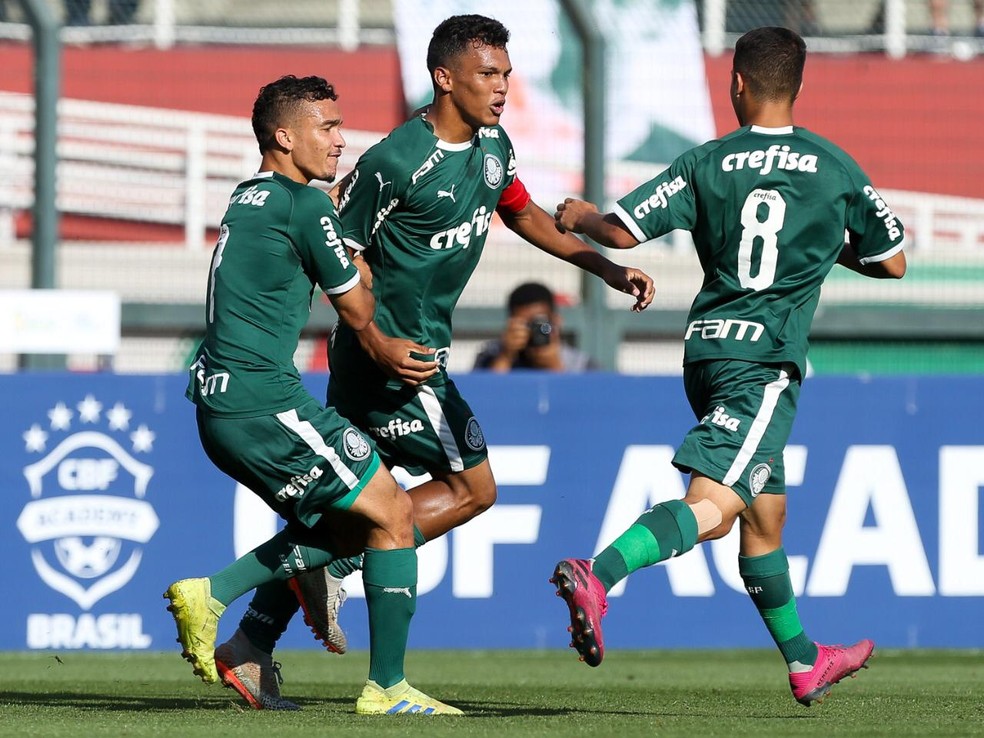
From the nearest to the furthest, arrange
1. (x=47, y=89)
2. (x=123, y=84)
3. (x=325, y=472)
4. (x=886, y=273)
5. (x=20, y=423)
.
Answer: (x=325, y=472)
(x=886, y=273)
(x=20, y=423)
(x=47, y=89)
(x=123, y=84)

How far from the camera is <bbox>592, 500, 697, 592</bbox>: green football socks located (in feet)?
16.8

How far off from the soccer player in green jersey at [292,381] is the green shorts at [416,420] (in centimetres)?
38

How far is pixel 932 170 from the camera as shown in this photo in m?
11.1

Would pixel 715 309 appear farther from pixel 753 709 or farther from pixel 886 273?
pixel 753 709

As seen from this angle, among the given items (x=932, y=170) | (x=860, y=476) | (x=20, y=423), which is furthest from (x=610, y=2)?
(x=20, y=423)

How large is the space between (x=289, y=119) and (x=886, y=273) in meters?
1.99

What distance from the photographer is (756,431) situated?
531 centimetres

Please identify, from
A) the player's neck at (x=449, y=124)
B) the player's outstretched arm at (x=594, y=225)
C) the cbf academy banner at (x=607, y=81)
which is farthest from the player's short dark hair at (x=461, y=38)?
the cbf academy banner at (x=607, y=81)

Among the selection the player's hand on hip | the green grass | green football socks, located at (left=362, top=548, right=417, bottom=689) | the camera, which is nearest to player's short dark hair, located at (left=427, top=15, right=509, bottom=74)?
the player's hand on hip

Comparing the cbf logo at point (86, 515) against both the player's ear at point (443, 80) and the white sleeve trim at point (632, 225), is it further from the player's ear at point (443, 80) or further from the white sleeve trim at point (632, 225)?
the white sleeve trim at point (632, 225)

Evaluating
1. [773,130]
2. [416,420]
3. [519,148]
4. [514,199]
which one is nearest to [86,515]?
[416,420]

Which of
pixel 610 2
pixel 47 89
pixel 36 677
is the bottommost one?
pixel 36 677

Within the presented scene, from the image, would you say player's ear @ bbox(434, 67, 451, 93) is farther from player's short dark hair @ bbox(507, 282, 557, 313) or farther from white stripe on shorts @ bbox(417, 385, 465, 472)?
player's short dark hair @ bbox(507, 282, 557, 313)

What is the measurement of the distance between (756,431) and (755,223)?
25.6 inches
